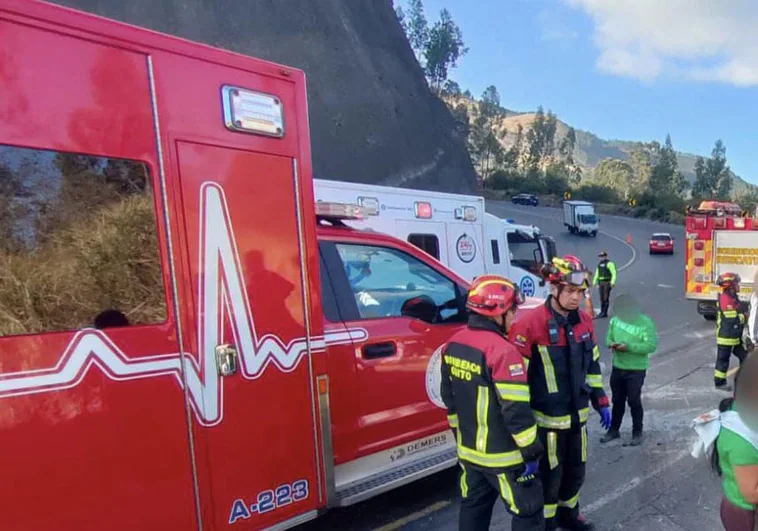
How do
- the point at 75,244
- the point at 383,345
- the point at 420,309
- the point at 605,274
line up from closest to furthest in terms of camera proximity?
the point at 75,244 < the point at 383,345 < the point at 420,309 < the point at 605,274

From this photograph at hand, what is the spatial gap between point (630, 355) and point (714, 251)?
7545mm

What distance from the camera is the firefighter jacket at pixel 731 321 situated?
6.65 metres

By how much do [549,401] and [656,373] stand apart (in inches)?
199

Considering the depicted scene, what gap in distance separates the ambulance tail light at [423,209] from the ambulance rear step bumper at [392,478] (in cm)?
542

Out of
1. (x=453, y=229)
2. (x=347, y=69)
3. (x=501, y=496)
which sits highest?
(x=347, y=69)

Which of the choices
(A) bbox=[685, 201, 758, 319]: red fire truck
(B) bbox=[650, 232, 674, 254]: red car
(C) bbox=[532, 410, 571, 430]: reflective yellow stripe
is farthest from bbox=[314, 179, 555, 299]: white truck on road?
(B) bbox=[650, 232, 674, 254]: red car

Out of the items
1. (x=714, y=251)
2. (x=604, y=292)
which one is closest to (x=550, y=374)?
(x=714, y=251)

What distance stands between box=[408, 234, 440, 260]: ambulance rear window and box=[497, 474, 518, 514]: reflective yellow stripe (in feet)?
20.8

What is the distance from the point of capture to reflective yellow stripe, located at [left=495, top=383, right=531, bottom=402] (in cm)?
267

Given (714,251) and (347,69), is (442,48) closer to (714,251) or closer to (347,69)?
(347,69)

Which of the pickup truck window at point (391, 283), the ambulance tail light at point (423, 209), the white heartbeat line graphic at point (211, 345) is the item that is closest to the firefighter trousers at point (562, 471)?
the pickup truck window at point (391, 283)

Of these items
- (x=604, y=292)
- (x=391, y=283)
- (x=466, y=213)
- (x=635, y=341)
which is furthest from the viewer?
(x=604, y=292)

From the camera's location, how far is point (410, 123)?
120 ft

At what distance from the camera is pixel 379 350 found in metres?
3.71
